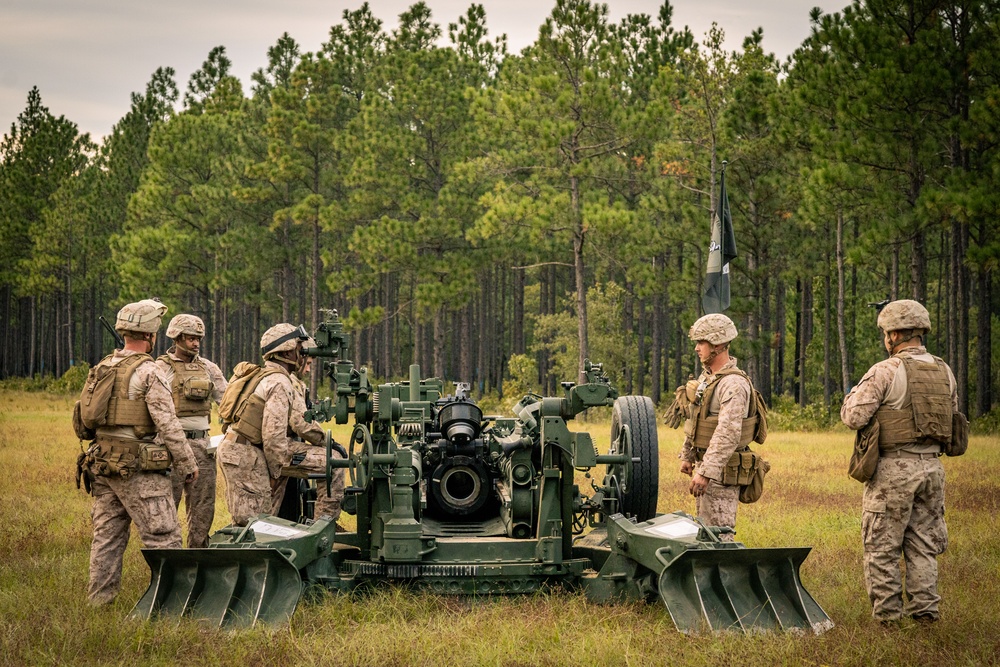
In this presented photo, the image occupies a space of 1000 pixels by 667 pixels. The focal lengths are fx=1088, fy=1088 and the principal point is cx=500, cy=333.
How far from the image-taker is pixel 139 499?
726cm

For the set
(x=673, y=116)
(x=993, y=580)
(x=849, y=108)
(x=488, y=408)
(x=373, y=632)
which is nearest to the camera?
(x=373, y=632)

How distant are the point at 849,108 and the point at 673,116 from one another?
7345mm

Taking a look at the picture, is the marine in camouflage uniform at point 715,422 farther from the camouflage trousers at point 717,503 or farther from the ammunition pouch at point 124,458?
the ammunition pouch at point 124,458

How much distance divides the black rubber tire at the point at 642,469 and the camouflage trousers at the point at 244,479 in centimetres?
271

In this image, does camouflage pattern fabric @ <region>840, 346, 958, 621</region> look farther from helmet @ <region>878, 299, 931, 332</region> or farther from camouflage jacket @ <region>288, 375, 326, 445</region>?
camouflage jacket @ <region>288, 375, 326, 445</region>

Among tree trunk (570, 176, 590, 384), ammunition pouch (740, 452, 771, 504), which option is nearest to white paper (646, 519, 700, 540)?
ammunition pouch (740, 452, 771, 504)

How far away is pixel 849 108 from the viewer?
834 inches

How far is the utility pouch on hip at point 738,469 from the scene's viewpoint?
7.43m

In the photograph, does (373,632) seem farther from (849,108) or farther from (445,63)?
(445,63)

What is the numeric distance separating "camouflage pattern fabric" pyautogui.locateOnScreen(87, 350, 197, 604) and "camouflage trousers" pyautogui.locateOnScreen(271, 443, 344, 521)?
39.6 inches

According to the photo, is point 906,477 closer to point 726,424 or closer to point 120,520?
point 726,424

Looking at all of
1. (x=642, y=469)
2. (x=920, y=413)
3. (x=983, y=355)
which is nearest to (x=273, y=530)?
(x=642, y=469)

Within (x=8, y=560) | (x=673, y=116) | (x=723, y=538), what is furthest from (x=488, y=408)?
(x=723, y=538)

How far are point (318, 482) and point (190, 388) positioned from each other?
4.25 feet
